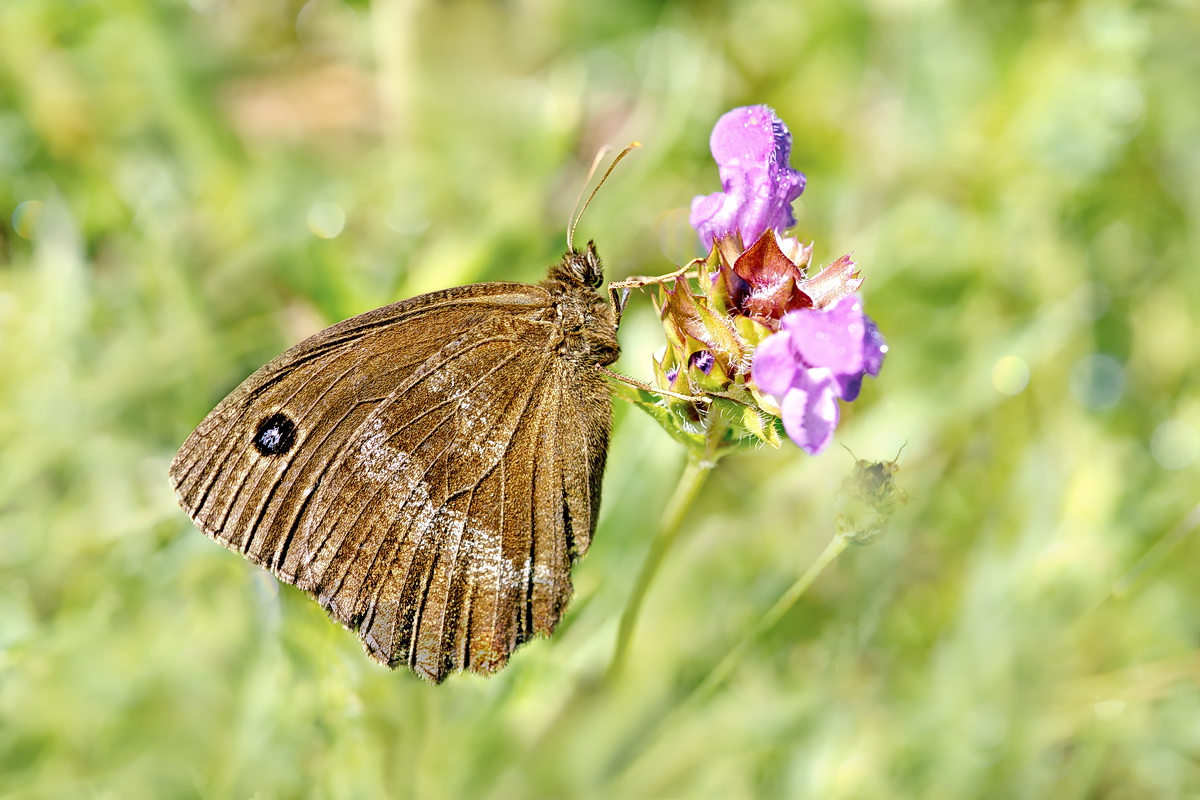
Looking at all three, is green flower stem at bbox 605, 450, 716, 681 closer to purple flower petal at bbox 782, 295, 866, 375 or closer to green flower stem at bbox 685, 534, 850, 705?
green flower stem at bbox 685, 534, 850, 705

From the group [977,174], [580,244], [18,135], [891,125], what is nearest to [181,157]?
[18,135]

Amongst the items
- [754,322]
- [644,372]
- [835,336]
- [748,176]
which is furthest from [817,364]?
[644,372]

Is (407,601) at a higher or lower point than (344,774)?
higher

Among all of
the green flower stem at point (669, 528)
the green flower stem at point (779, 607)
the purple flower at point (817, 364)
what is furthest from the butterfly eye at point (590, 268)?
the green flower stem at point (779, 607)

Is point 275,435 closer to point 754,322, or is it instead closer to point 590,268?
point 590,268

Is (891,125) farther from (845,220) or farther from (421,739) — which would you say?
(421,739)

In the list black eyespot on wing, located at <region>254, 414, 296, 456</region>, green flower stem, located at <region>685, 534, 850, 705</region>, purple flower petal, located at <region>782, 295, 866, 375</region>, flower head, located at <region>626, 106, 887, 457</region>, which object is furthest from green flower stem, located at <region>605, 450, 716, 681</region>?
black eyespot on wing, located at <region>254, 414, 296, 456</region>

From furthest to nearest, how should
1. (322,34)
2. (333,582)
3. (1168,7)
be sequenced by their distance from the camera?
(322,34), (1168,7), (333,582)
